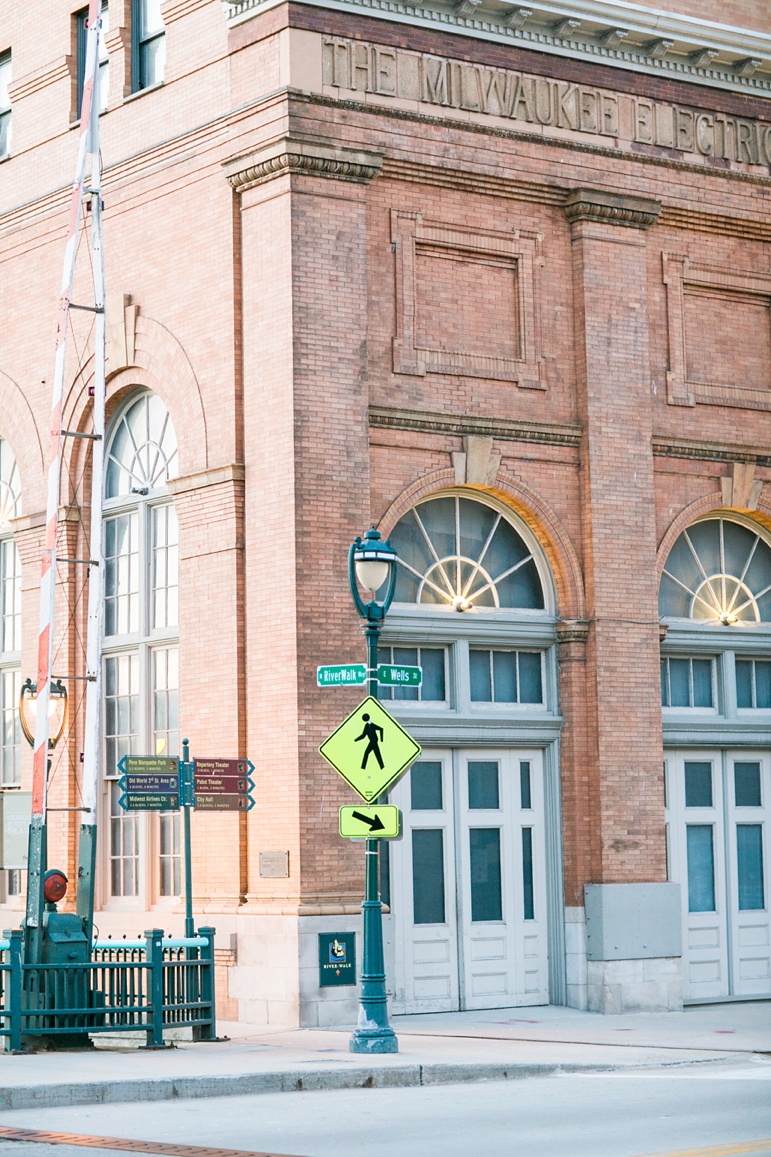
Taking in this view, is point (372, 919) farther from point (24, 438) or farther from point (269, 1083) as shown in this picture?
point (24, 438)

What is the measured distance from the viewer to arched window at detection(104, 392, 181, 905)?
2294cm

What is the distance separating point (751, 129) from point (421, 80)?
505cm

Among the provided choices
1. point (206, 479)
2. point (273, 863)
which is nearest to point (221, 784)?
point (273, 863)

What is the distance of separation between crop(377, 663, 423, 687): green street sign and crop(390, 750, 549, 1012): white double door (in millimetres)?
4155

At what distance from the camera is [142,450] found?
23859mm

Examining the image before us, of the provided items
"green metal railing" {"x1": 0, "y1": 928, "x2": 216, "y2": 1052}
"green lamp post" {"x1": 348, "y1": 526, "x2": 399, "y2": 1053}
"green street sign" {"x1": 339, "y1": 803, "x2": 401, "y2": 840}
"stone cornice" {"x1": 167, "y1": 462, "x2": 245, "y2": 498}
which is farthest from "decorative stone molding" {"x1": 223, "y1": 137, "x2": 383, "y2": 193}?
"green metal railing" {"x1": 0, "y1": 928, "x2": 216, "y2": 1052}

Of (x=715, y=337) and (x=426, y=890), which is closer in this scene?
(x=426, y=890)

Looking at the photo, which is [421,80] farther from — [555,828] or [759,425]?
[555,828]

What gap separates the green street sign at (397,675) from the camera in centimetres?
1730

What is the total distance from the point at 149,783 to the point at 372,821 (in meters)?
3.12

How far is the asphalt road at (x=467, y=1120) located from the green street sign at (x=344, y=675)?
12.3 feet

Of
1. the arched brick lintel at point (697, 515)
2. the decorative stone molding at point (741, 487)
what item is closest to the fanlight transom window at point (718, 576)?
the arched brick lintel at point (697, 515)

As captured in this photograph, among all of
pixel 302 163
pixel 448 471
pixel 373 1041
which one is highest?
pixel 302 163

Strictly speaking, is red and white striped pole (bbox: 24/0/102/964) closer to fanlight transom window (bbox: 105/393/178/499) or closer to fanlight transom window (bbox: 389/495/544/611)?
fanlight transom window (bbox: 105/393/178/499)
